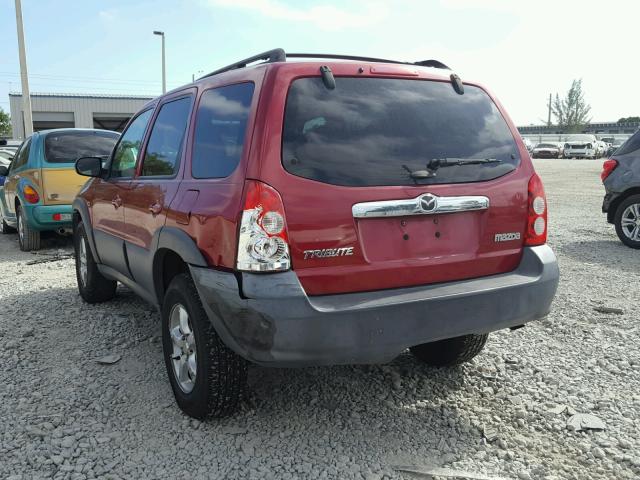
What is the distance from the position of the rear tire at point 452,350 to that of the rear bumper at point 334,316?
0.76 meters

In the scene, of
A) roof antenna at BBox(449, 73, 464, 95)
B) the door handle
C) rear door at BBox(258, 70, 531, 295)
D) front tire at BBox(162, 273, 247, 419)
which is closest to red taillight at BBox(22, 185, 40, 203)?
the door handle

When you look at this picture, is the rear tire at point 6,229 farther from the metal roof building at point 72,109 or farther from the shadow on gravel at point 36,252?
the metal roof building at point 72,109

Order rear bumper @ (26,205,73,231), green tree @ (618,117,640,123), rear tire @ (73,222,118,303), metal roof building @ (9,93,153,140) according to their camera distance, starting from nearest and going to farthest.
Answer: rear tire @ (73,222,118,303) < rear bumper @ (26,205,73,231) < metal roof building @ (9,93,153,140) < green tree @ (618,117,640,123)

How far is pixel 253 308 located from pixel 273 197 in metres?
0.50

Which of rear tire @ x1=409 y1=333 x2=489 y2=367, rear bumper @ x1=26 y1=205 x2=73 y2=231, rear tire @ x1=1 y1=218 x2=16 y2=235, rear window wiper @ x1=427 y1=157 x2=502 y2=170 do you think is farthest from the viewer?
rear tire @ x1=1 y1=218 x2=16 y2=235

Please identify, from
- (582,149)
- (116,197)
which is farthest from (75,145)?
(582,149)

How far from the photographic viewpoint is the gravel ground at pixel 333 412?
9.22 ft

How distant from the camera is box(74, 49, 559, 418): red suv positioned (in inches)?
104

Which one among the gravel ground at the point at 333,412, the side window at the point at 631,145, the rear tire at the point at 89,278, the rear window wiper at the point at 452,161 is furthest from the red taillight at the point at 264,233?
the side window at the point at 631,145

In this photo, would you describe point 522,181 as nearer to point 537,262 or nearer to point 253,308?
point 537,262

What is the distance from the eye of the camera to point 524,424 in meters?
3.20

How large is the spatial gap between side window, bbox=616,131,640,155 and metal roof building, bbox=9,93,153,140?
44659 mm

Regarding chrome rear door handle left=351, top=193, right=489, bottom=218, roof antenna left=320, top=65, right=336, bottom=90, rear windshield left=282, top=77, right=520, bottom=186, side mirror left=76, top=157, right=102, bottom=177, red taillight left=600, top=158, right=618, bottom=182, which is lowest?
red taillight left=600, top=158, right=618, bottom=182

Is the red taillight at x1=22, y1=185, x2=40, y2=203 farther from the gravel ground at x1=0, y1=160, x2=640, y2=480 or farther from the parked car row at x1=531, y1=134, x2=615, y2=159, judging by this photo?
the parked car row at x1=531, y1=134, x2=615, y2=159
